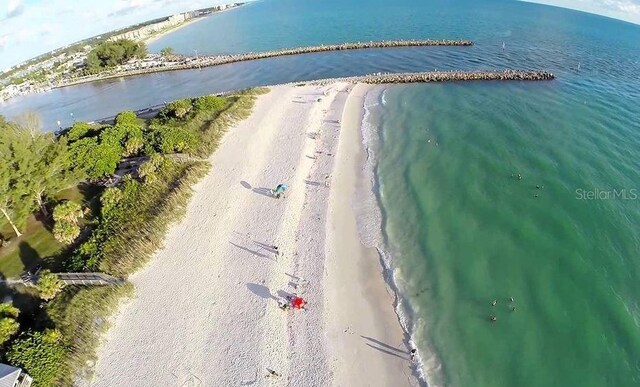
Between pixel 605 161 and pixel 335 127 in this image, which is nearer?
pixel 605 161

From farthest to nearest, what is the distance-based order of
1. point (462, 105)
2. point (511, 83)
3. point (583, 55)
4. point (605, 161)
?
point (583, 55) < point (511, 83) < point (462, 105) < point (605, 161)

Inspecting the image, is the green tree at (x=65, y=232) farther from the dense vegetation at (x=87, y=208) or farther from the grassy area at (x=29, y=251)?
the grassy area at (x=29, y=251)

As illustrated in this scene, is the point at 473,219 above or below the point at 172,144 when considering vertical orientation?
below

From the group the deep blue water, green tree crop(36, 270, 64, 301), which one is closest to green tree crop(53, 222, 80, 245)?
green tree crop(36, 270, 64, 301)

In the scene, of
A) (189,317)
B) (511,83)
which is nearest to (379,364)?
(189,317)

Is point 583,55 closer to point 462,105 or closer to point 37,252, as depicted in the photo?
point 462,105

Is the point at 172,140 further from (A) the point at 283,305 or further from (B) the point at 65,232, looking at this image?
(A) the point at 283,305

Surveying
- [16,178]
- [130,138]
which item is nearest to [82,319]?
[16,178]

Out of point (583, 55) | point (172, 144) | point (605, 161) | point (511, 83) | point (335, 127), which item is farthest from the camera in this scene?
point (583, 55)
